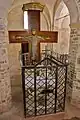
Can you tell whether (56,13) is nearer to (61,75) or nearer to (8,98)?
(61,75)

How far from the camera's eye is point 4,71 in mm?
3248

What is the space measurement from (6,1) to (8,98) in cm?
226

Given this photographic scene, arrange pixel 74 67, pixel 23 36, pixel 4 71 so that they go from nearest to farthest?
1. pixel 4 71
2. pixel 74 67
3. pixel 23 36

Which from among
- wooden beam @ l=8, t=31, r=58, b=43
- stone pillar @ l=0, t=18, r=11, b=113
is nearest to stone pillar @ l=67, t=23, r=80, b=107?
wooden beam @ l=8, t=31, r=58, b=43

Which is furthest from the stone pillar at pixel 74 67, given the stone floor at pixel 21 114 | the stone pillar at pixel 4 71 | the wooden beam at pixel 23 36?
the stone pillar at pixel 4 71

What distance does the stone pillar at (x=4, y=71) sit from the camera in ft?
10.2

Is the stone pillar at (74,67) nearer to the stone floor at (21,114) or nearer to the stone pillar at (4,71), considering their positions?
the stone floor at (21,114)

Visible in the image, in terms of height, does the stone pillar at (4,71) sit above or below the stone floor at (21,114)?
above

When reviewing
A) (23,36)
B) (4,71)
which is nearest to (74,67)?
(4,71)

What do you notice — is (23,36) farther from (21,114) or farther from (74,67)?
(21,114)

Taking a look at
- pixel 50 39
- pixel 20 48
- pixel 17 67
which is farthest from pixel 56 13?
pixel 17 67

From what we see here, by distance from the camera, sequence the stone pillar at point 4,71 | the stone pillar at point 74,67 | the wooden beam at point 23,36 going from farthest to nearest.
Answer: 1. the wooden beam at point 23,36
2. the stone pillar at point 74,67
3. the stone pillar at point 4,71

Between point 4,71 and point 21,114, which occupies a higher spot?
point 4,71

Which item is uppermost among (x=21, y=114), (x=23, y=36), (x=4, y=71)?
(x=23, y=36)
